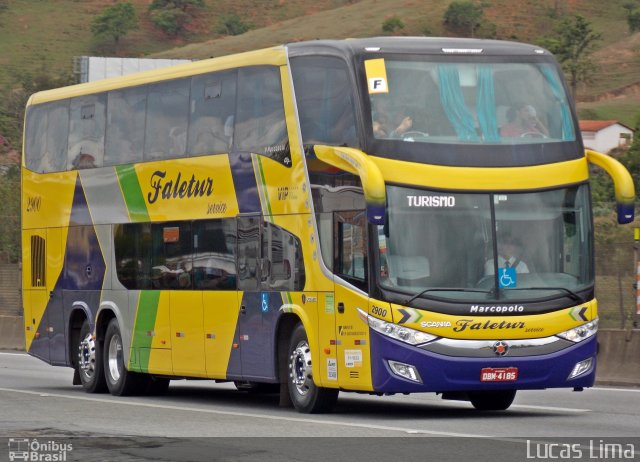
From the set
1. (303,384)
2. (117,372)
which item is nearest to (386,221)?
(303,384)

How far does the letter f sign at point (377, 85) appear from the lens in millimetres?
16766

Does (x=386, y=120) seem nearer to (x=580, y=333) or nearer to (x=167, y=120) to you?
(x=580, y=333)

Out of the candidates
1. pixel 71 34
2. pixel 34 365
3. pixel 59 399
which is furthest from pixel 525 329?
pixel 71 34

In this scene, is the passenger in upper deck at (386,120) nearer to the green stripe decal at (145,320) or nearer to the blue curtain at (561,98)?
the blue curtain at (561,98)

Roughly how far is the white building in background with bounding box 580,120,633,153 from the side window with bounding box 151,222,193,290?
104 m

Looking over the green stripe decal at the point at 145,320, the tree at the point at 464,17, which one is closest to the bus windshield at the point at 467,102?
the green stripe decal at the point at 145,320

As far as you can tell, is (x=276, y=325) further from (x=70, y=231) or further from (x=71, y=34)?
(x=71, y=34)

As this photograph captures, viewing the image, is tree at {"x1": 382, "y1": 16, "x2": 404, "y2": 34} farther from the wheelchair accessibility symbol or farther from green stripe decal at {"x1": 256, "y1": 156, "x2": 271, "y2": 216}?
the wheelchair accessibility symbol

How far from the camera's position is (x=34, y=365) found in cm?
2986

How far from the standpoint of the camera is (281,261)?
18203mm

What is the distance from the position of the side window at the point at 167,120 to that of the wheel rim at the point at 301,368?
12.7 feet

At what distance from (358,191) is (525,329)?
7.30ft

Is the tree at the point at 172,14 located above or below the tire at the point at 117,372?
above

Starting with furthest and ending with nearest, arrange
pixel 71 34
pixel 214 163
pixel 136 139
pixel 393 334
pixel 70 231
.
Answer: pixel 71 34, pixel 70 231, pixel 136 139, pixel 214 163, pixel 393 334
